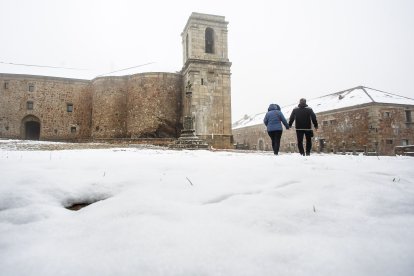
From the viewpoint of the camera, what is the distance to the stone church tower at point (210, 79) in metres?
18.7

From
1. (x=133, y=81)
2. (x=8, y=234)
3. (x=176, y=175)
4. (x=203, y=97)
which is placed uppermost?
(x=133, y=81)

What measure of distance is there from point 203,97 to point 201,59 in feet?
9.02

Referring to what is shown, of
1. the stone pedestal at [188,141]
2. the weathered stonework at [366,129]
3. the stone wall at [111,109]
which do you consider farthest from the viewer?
the weathered stonework at [366,129]

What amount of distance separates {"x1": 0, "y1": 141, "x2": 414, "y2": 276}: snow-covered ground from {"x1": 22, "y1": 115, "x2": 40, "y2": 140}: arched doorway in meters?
24.9

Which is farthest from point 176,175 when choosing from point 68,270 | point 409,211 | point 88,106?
point 88,106

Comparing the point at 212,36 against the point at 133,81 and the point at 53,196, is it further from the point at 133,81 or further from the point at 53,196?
the point at 53,196

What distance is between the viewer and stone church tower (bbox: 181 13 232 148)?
18688 millimetres

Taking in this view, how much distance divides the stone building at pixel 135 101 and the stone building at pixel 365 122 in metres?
12.6

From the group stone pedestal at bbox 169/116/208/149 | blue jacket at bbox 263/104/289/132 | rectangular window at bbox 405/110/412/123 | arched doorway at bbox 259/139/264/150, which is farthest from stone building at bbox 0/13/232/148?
rectangular window at bbox 405/110/412/123

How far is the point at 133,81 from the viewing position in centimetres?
2202

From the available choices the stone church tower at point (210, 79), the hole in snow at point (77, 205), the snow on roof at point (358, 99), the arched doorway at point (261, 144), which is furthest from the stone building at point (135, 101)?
the arched doorway at point (261, 144)

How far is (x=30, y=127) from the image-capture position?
24422 millimetres

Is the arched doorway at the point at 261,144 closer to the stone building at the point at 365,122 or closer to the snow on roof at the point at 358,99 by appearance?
the stone building at the point at 365,122

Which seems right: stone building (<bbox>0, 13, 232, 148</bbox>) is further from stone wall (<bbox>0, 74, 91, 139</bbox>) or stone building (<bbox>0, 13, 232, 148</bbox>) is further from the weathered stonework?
the weathered stonework
